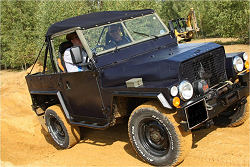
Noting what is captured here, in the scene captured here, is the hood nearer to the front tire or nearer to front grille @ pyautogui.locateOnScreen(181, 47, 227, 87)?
front grille @ pyautogui.locateOnScreen(181, 47, 227, 87)

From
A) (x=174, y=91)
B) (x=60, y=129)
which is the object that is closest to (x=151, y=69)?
(x=174, y=91)

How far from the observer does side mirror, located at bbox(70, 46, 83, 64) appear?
4543 mm

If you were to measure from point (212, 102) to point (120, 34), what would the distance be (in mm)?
2027

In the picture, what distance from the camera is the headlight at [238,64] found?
4520 millimetres

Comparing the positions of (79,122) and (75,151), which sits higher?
(79,122)

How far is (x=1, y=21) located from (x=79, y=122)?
2349cm

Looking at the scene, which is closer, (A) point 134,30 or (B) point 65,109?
(A) point 134,30

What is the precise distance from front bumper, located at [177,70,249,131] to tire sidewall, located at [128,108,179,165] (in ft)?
0.79

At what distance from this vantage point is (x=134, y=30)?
16.9 feet

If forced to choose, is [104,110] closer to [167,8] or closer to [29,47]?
[29,47]

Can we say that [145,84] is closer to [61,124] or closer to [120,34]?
[120,34]

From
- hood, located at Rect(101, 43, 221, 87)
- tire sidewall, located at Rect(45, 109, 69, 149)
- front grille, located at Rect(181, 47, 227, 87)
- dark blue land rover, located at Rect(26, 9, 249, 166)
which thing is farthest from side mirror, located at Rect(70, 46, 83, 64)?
tire sidewall, located at Rect(45, 109, 69, 149)

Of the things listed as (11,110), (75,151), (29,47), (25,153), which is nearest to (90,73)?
(75,151)

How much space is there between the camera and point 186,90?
3689mm
